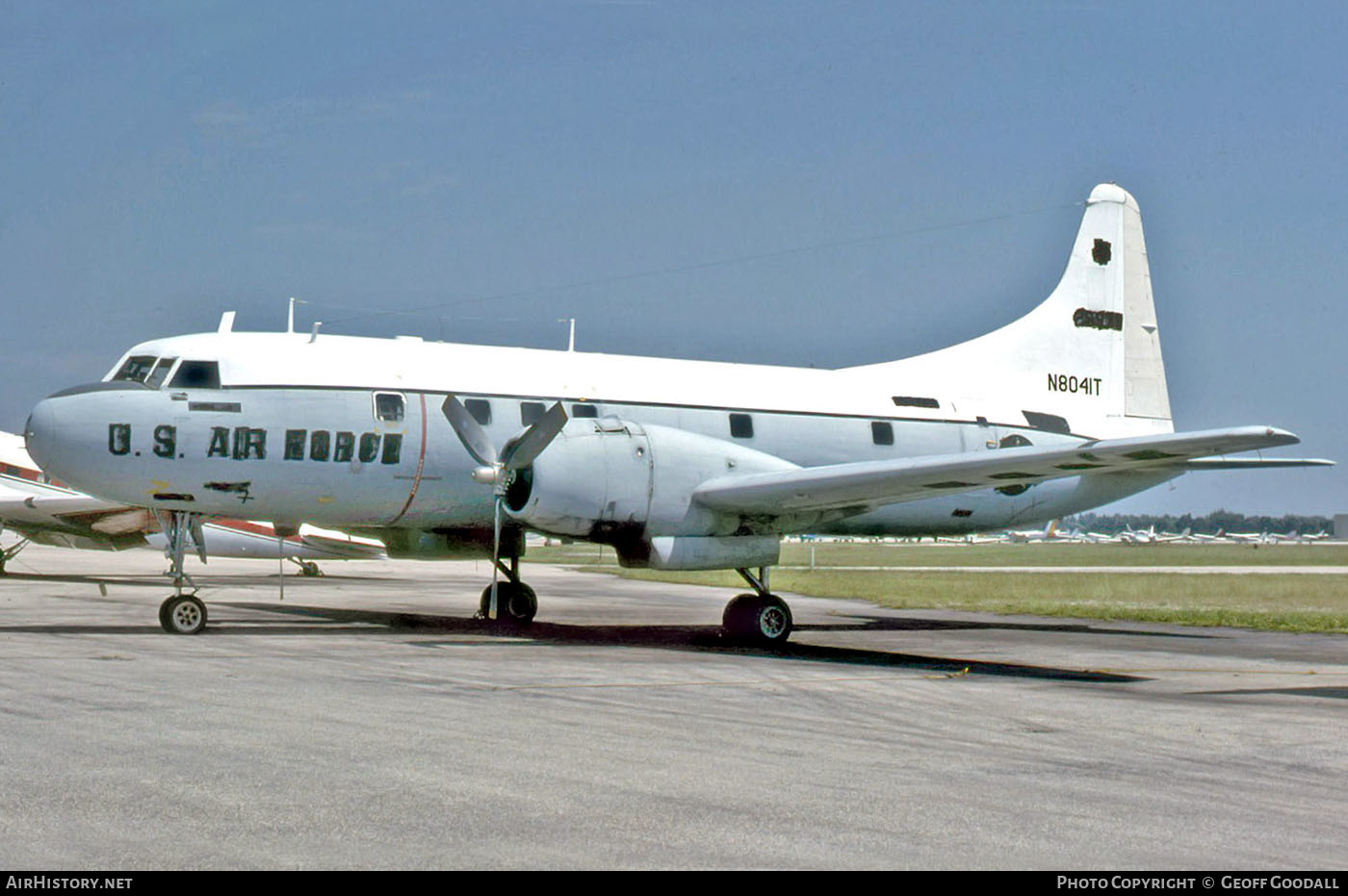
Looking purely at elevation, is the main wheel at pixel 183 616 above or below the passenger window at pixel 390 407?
below

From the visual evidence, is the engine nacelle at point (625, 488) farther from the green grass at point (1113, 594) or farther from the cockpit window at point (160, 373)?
the green grass at point (1113, 594)

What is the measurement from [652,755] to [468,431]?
10495mm

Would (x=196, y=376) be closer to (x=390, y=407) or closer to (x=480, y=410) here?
(x=390, y=407)

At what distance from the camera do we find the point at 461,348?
70.7ft

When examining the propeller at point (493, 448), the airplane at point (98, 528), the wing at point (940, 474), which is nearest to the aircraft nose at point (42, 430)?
the propeller at point (493, 448)

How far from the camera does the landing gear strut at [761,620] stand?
20.0 meters

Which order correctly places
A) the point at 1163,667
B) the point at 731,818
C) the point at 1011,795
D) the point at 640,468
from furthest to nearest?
the point at 640,468 < the point at 1163,667 < the point at 1011,795 < the point at 731,818

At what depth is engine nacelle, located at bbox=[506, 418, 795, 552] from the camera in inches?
720

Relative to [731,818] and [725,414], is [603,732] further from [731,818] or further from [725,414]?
[725,414]

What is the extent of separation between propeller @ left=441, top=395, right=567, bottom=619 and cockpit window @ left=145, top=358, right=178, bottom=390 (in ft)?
13.0

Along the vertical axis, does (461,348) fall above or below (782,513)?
above

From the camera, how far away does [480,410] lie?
20.7 metres

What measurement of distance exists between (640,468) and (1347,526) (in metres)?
206
